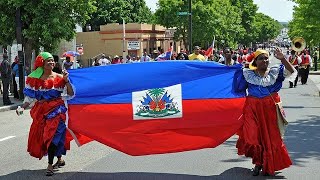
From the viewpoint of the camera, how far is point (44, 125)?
7391 mm

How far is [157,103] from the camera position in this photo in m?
7.54

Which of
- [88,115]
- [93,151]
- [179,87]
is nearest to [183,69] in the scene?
[179,87]

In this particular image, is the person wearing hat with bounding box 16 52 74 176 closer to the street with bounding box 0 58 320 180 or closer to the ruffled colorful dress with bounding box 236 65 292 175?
the street with bounding box 0 58 320 180

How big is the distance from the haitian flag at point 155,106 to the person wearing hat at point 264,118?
1.37 ft

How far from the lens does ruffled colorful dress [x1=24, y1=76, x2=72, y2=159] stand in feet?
24.0

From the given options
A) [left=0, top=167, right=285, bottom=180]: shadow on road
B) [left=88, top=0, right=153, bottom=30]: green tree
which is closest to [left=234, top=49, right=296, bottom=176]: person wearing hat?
[left=0, top=167, right=285, bottom=180]: shadow on road

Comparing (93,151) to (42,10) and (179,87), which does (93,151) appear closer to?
(179,87)

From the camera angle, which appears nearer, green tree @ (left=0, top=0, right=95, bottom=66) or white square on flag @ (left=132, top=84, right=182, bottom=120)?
white square on flag @ (left=132, top=84, right=182, bottom=120)

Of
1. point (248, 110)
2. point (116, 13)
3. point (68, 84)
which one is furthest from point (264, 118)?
point (116, 13)

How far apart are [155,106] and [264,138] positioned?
1620 mm

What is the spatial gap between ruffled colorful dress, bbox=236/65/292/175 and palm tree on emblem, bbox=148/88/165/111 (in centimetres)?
122

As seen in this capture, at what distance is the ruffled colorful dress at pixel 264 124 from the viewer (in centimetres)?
702

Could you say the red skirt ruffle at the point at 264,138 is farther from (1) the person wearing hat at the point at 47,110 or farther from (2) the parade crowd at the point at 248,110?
(1) the person wearing hat at the point at 47,110

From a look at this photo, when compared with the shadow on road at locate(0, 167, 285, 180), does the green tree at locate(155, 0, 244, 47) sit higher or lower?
higher
